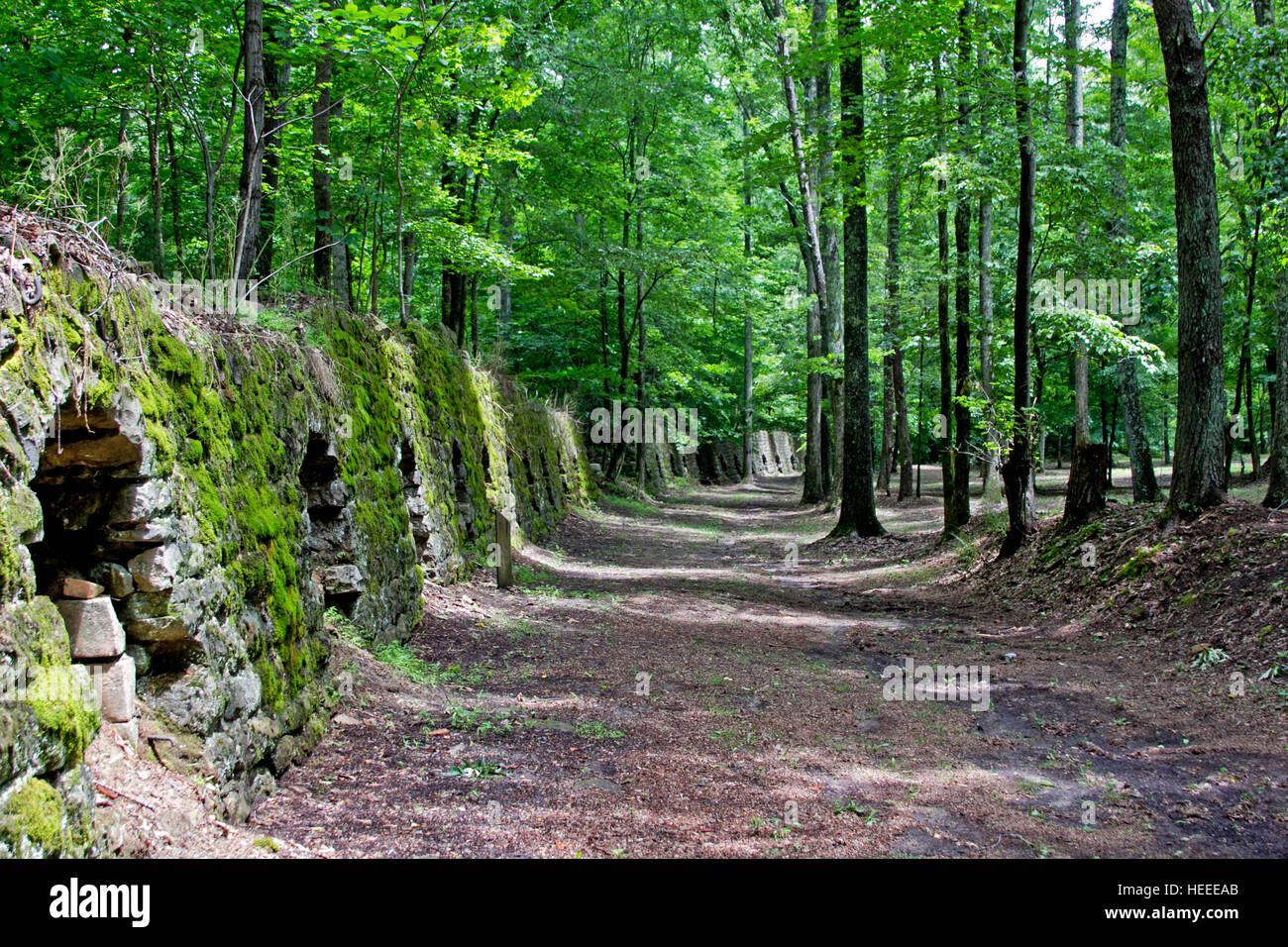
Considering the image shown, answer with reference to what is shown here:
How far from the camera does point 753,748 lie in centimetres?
534

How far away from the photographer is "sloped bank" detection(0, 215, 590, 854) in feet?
8.71

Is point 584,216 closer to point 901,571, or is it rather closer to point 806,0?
point 806,0

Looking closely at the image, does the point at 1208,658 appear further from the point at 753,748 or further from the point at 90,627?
the point at 90,627

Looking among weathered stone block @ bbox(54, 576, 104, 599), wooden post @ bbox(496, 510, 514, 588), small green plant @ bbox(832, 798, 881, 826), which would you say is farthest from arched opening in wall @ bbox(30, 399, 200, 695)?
wooden post @ bbox(496, 510, 514, 588)

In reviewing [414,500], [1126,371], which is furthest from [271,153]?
[1126,371]

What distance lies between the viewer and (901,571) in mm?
12648

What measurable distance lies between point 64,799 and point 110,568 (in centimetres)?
113

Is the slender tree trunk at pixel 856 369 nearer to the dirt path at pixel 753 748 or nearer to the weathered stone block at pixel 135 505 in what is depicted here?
the dirt path at pixel 753 748

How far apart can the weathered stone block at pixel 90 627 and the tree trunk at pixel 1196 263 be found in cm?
899

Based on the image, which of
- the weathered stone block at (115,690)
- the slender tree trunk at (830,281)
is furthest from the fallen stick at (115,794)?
the slender tree trunk at (830,281)

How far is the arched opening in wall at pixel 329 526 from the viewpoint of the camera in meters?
6.26

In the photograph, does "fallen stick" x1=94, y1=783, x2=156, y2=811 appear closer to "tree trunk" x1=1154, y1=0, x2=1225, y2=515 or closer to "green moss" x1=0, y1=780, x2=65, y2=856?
"green moss" x1=0, y1=780, x2=65, y2=856

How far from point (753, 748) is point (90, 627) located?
3.73 m
